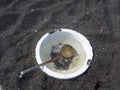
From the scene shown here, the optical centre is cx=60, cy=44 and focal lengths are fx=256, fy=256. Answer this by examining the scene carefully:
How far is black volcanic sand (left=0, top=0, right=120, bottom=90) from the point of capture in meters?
2.59

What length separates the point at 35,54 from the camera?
270 centimetres

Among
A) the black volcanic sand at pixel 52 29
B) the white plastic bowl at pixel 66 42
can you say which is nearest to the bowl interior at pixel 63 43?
the white plastic bowl at pixel 66 42

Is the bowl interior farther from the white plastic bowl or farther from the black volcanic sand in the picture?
the black volcanic sand

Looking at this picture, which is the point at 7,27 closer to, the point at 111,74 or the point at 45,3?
the point at 45,3

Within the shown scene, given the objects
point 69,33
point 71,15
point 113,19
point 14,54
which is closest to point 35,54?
point 14,54

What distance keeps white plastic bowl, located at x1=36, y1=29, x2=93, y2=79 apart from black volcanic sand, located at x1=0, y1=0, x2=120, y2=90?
84 millimetres

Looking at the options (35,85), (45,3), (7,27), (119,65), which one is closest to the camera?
(35,85)

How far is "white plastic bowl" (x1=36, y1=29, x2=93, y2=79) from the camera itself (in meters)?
2.54

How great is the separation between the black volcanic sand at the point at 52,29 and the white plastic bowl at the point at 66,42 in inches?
3.3

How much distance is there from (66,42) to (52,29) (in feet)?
0.83

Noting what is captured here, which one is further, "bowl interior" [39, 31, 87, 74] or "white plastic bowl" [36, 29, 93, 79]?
"bowl interior" [39, 31, 87, 74]

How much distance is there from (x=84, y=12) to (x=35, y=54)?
91 centimetres

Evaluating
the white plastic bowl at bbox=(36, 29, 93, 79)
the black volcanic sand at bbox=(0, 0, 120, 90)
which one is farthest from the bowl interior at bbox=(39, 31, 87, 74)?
the black volcanic sand at bbox=(0, 0, 120, 90)

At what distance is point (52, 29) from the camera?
300 centimetres
